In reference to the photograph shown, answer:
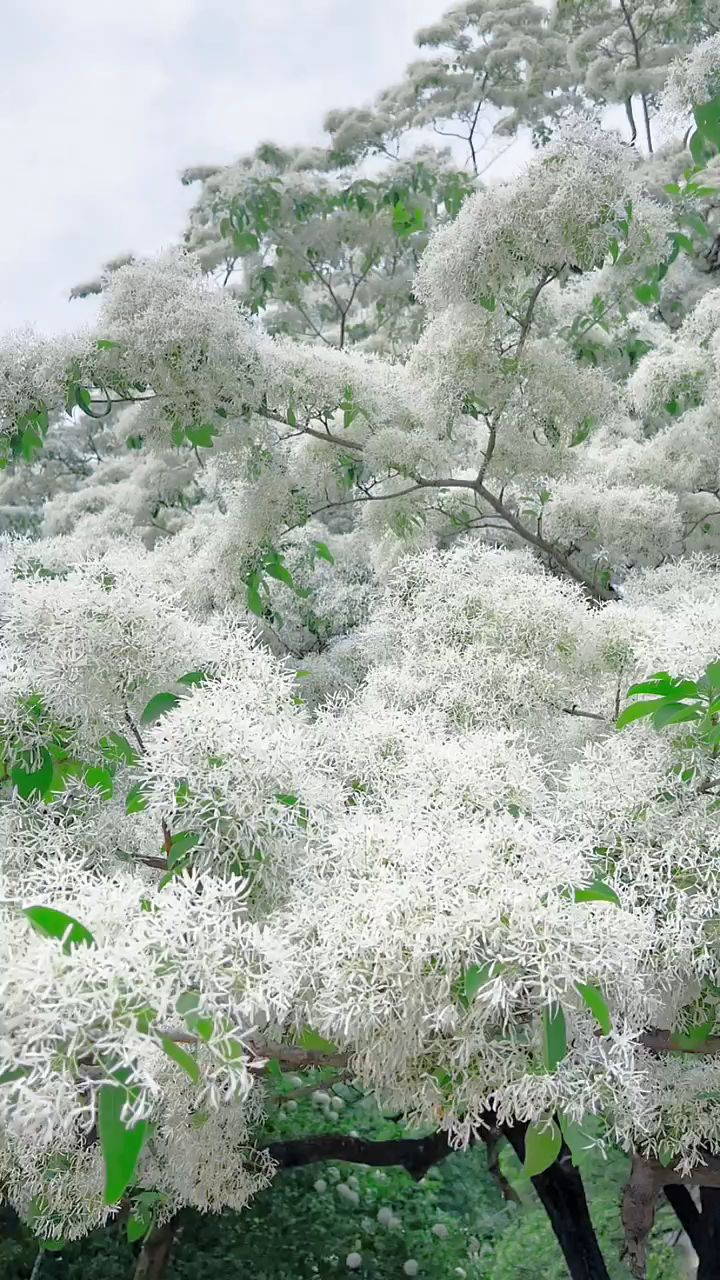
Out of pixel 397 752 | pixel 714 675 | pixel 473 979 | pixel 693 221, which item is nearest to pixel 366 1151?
pixel 397 752

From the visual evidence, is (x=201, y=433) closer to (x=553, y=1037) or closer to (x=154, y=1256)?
(x=553, y=1037)

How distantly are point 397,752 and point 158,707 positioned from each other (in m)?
0.44

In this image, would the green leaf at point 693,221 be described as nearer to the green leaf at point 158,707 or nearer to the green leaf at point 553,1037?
the green leaf at point 158,707

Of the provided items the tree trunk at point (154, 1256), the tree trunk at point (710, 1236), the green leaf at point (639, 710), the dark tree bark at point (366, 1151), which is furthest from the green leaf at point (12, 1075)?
the tree trunk at point (154, 1256)

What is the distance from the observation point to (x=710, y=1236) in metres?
3.43

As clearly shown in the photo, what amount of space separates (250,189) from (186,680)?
450 centimetres

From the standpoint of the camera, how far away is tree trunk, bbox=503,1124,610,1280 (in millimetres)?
3365

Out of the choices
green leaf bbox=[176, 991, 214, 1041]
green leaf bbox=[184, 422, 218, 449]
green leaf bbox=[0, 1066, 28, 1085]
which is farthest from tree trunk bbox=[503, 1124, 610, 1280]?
green leaf bbox=[0, 1066, 28, 1085]

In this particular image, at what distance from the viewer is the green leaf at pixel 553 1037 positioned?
126 cm

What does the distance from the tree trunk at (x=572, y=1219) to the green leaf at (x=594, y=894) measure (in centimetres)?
235

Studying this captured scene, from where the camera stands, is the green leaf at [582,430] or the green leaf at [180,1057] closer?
the green leaf at [180,1057]

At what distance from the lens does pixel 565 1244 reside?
11.1ft

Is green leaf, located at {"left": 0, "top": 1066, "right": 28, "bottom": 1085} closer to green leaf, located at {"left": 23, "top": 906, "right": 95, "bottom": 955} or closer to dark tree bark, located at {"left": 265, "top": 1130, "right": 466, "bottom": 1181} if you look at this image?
green leaf, located at {"left": 23, "top": 906, "right": 95, "bottom": 955}

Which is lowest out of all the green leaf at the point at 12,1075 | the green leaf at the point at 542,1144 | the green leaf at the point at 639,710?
the green leaf at the point at 542,1144
